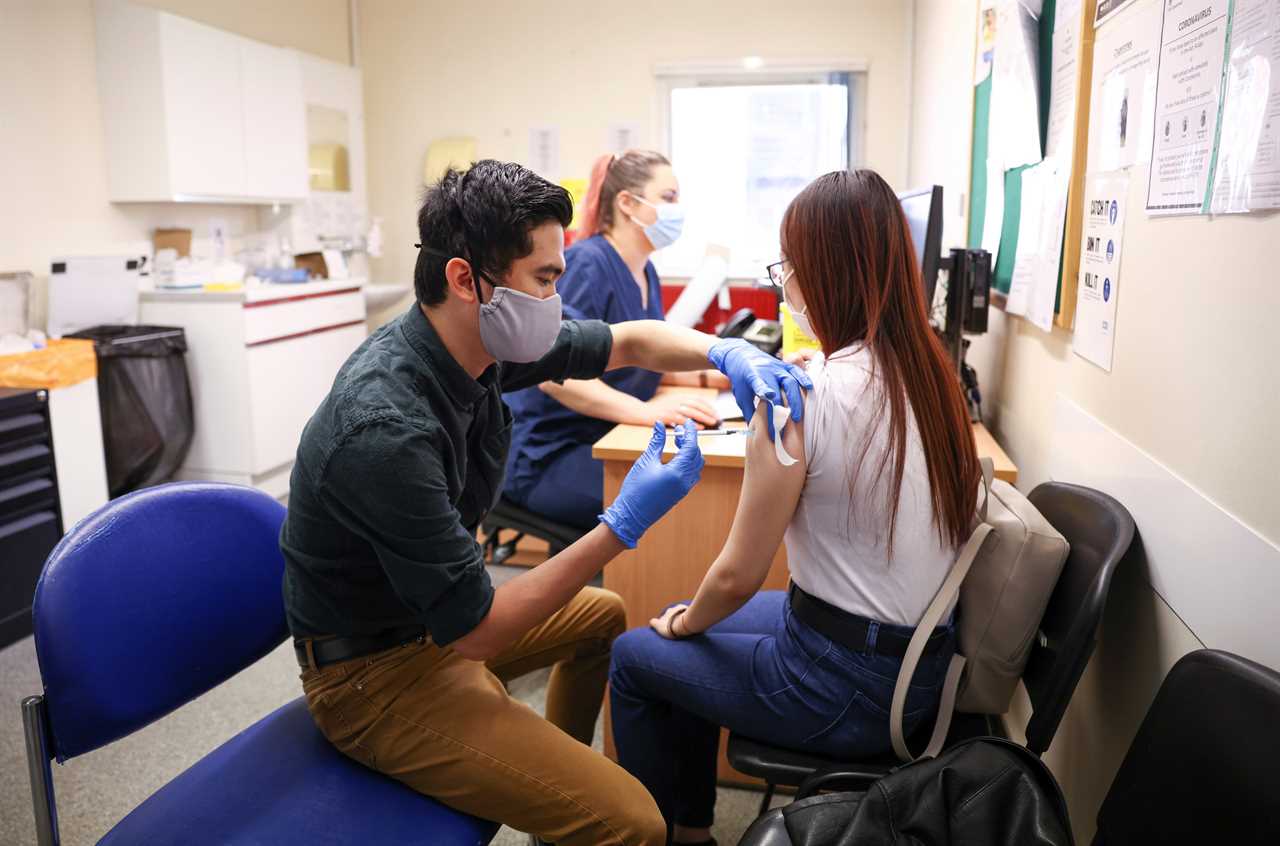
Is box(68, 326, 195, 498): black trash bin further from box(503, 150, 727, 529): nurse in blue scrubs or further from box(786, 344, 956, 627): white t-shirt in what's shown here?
box(786, 344, 956, 627): white t-shirt

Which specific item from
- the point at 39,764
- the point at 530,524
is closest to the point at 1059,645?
the point at 39,764

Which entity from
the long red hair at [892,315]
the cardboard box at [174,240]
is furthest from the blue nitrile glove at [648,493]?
the cardboard box at [174,240]

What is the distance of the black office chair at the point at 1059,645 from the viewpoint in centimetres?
113

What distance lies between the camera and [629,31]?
4.88 metres

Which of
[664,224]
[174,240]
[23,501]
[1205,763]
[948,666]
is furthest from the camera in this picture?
[174,240]

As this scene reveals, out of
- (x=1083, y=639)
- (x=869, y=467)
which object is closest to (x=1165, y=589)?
(x=1083, y=639)

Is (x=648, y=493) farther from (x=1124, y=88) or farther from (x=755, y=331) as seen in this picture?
(x=755, y=331)

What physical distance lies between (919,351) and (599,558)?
513 millimetres

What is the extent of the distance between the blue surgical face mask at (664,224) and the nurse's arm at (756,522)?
1305 mm

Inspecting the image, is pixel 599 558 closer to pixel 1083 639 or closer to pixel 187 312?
pixel 1083 639

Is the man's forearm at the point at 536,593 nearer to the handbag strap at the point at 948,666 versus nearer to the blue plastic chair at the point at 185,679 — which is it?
the blue plastic chair at the point at 185,679

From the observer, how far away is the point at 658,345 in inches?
67.1

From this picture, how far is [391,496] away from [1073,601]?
2.88 feet

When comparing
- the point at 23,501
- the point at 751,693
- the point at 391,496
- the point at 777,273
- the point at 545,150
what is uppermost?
the point at 545,150
